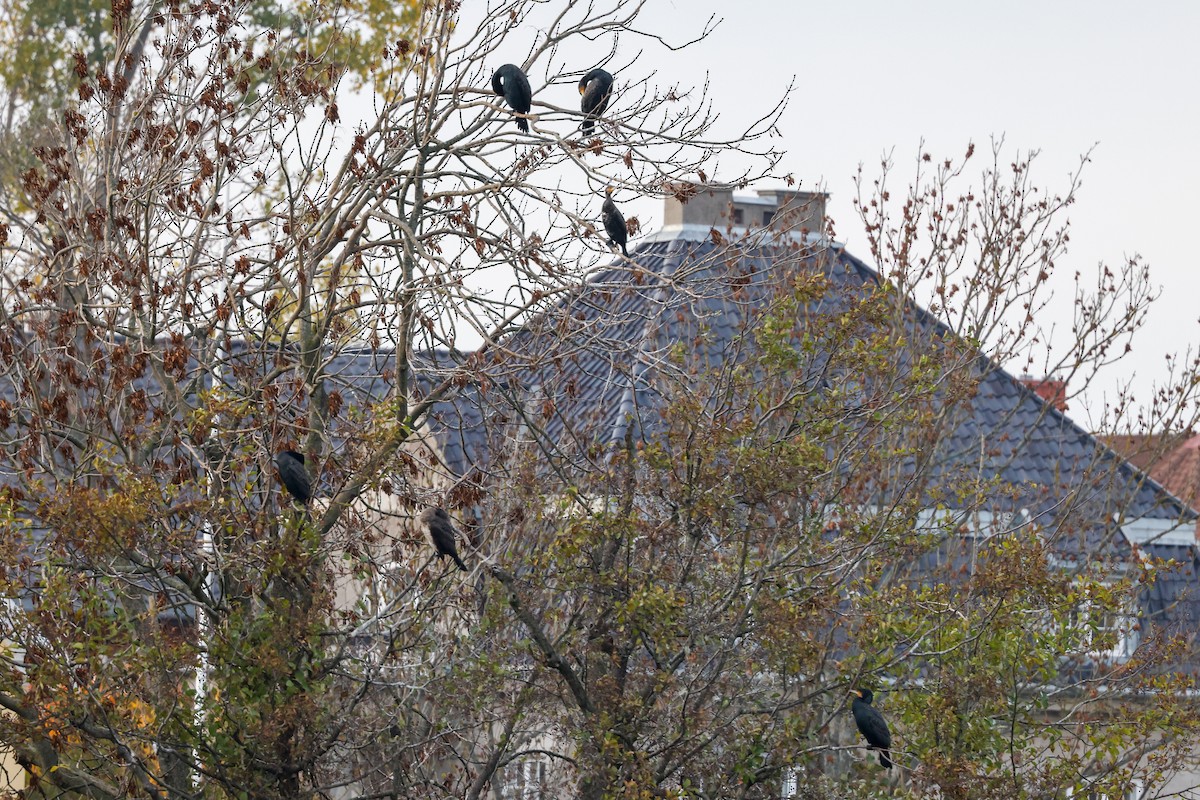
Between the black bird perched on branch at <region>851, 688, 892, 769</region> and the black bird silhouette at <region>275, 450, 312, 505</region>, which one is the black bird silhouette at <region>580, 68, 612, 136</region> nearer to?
the black bird silhouette at <region>275, 450, 312, 505</region>

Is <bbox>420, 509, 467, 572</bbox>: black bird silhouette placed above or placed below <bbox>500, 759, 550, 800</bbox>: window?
above

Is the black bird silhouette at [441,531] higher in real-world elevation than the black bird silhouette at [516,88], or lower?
lower

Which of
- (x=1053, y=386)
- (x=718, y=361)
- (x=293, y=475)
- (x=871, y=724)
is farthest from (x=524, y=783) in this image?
(x=1053, y=386)

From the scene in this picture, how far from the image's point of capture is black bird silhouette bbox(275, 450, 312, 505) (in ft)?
24.7

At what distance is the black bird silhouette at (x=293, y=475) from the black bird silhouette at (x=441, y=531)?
0.58 meters

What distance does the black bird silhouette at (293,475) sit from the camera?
24.7ft

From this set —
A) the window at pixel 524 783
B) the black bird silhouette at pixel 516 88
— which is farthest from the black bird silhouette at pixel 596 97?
the window at pixel 524 783

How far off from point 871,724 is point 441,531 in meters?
2.24

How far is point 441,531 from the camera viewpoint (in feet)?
25.7

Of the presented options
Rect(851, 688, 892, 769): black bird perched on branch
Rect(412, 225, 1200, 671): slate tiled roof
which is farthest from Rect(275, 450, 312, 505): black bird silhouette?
Rect(851, 688, 892, 769): black bird perched on branch

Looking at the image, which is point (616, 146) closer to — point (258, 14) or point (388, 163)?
point (388, 163)

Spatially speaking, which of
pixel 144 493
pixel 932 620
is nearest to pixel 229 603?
pixel 144 493

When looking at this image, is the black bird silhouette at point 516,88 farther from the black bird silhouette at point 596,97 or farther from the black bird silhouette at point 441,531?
the black bird silhouette at point 441,531

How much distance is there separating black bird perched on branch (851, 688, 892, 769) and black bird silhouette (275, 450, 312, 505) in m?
2.77
